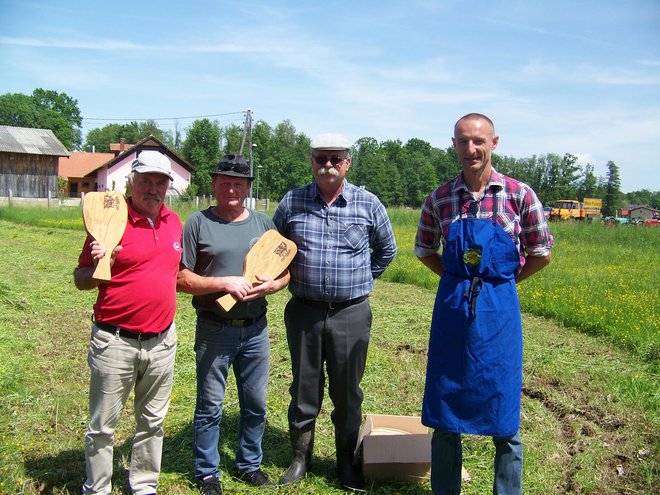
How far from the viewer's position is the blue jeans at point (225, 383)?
11.8 ft

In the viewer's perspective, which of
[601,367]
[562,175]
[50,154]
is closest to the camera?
[601,367]

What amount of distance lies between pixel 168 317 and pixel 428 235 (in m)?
1.68

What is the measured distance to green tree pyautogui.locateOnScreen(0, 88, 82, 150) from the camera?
87.5 metres

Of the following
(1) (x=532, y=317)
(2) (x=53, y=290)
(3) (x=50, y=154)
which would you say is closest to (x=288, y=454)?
(1) (x=532, y=317)

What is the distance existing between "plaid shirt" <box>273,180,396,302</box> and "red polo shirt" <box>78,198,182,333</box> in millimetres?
842

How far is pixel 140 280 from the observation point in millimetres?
3170

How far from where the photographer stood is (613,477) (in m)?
4.01

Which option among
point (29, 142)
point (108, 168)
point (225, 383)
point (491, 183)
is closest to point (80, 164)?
point (108, 168)

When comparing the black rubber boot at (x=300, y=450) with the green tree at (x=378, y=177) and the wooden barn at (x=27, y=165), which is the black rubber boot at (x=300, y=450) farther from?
the green tree at (x=378, y=177)

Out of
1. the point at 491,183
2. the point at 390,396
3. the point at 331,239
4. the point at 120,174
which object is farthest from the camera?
the point at 120,174

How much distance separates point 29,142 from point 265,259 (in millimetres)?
42183

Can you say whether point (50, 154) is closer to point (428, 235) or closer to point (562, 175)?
point (428, 235)

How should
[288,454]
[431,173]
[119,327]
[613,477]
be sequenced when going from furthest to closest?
[431,173]
[288,454]
[613,477]
[119,327]

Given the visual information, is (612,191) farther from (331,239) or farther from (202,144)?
(331,239)
